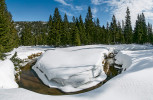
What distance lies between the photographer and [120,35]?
48.5 metres

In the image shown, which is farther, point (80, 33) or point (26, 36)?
point (26, 36)

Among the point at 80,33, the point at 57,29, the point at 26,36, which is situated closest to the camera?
the point at 57,29

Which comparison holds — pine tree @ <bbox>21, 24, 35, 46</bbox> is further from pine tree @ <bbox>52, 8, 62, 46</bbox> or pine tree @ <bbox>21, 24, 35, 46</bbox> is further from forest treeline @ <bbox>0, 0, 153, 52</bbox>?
pine tree @ <bbox>52, 8, 62, 46</bbox>

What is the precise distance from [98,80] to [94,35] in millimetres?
37433

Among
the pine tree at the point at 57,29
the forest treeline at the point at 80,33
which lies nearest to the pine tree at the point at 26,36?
the forest treeline at the point at 80,33

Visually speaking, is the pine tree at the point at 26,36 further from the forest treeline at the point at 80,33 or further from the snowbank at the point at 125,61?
the snowbank at the point at 125,61

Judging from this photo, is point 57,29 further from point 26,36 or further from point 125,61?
point 125,61

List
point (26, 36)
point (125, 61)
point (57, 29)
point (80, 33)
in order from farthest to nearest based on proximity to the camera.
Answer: point (26, 36)
point (80, 33)
point (57, 29)
point (125, 61)

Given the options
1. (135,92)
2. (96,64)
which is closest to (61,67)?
(96,64)

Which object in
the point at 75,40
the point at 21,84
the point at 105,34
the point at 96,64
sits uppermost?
the point at 105,34

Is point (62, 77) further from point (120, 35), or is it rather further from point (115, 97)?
point (120, 35)

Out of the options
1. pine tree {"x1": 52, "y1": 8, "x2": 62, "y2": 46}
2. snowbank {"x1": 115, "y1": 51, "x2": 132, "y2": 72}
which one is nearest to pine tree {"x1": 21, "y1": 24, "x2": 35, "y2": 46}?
pine tree {"x1": 52, "y1": 8, "x2": 62, "y2": 46}

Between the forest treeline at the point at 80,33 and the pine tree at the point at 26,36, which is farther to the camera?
the pine tree at the point at 26,36

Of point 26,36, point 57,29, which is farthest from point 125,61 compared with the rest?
point 26,36
